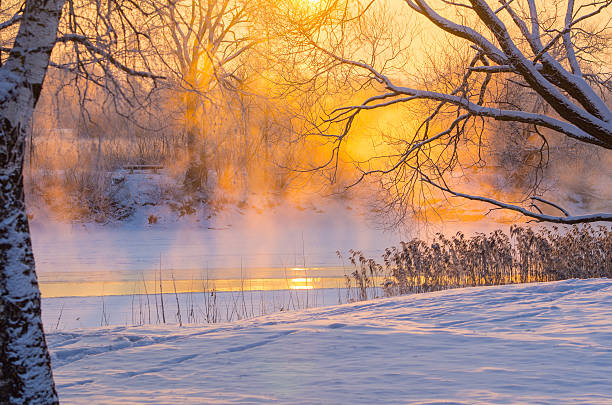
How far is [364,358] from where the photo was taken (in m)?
4.64

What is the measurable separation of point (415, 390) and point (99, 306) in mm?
7362

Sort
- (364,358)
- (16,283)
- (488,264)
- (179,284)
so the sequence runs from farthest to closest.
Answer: (179,284)
(488,264)
(364,358)
(16,283)

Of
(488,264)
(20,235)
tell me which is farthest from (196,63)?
(488,264)

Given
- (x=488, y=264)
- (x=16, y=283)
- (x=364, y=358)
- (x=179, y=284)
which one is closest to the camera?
(x=16, y=283)

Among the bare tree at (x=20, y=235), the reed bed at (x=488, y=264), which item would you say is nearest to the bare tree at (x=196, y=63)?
the bare tree at (x=20, y=235)

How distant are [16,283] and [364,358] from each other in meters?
2.51

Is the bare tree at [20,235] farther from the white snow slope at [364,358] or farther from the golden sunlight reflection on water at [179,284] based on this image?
the golden sunlight reflection on water at [179,284]

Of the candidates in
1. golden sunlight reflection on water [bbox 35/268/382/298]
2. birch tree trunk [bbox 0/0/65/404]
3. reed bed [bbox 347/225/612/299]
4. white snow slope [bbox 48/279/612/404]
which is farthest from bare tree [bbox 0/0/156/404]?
golden sunlight reflection on water [bbox 35/268/382/298]

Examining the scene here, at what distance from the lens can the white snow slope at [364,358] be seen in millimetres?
3783

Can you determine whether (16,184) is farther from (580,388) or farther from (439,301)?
(439,301)

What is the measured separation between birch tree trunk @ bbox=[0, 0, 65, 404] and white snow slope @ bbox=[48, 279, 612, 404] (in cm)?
67

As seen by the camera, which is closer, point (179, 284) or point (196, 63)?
point (196, 63)

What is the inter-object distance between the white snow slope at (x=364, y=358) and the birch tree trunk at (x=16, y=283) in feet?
2.19

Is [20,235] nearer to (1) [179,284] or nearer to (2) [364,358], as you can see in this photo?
(2) [364,358]
